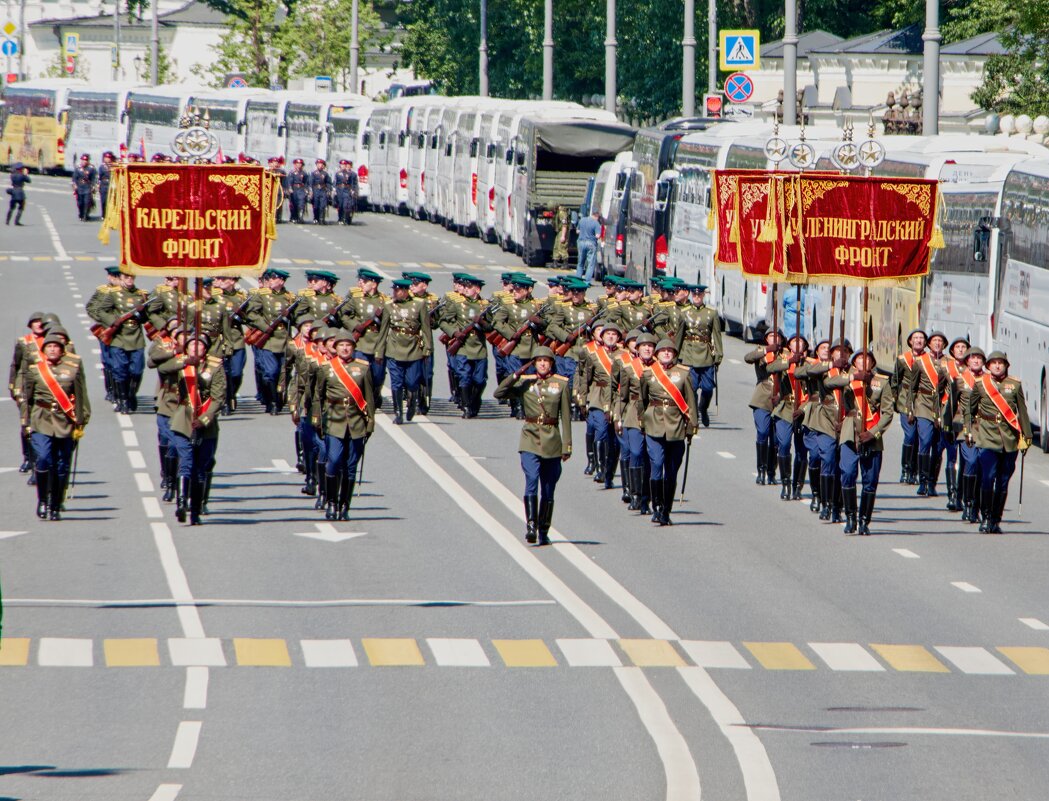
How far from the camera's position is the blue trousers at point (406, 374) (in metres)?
27.7

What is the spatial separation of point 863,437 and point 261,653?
7265mm

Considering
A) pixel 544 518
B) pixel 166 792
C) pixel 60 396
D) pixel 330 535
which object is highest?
pixel 60 396

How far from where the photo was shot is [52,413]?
1997 cm

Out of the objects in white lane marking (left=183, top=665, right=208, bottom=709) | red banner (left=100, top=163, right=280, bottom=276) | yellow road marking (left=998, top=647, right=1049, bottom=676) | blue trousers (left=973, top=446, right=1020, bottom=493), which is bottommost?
yellow road marking (left=998, top=647, right=1049, bottom=676)

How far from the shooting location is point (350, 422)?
2011 centimetres

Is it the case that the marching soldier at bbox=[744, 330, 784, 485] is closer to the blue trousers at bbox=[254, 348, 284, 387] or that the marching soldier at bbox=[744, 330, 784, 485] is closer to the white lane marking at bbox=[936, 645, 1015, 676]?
the blue trousers at bbox=[254, 348, 284, 387]

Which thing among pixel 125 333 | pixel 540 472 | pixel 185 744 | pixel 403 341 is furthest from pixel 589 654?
pixel 125 333

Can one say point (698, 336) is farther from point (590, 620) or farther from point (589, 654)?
point (589, 654)

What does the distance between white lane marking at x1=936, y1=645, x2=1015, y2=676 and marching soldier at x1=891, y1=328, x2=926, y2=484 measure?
7.87 metres

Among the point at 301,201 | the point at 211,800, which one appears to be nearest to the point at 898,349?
the point at 211,800

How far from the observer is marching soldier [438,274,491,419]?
1103 inches

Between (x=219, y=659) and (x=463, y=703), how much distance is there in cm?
202

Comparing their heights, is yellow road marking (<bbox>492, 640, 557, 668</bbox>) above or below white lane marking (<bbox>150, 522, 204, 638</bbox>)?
above

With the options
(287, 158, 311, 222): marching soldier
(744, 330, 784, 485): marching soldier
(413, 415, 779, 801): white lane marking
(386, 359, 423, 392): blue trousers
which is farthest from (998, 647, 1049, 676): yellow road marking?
(287, 158, 311, 222): marching soldier
